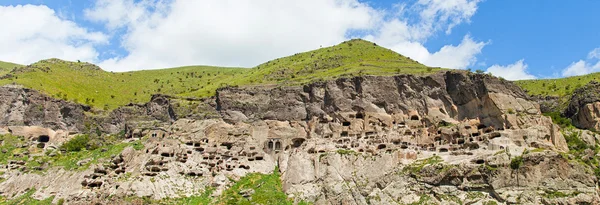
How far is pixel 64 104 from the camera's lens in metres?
81.6

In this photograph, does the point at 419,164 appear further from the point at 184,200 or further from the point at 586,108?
the point at 586,108

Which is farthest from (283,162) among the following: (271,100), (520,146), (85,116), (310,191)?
(85,116)

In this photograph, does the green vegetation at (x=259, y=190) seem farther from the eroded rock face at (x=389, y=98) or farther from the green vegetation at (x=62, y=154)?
the green vegetation at (x=62, y=154)

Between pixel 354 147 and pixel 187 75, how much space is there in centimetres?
8158

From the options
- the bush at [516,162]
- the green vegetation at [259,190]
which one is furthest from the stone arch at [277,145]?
the bush at [516,162]

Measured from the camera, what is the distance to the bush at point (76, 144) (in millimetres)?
71312

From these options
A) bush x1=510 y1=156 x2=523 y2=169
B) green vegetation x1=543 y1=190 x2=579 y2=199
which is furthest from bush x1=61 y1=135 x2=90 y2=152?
green vegetation x1=543 y1=190 x2=579 y2=199

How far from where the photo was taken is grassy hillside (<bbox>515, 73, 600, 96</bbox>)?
84975 mm

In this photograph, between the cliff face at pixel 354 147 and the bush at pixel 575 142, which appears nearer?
the cliff face at pixel 354 147

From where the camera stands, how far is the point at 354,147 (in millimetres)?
63656

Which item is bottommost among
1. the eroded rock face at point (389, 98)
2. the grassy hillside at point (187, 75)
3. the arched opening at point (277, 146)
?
the arched opening at point (277, 146)

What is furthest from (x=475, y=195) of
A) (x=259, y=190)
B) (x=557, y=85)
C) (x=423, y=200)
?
(x=557, y=85)

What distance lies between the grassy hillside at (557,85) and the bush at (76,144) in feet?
230

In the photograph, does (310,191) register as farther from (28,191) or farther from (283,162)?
(28,191)
